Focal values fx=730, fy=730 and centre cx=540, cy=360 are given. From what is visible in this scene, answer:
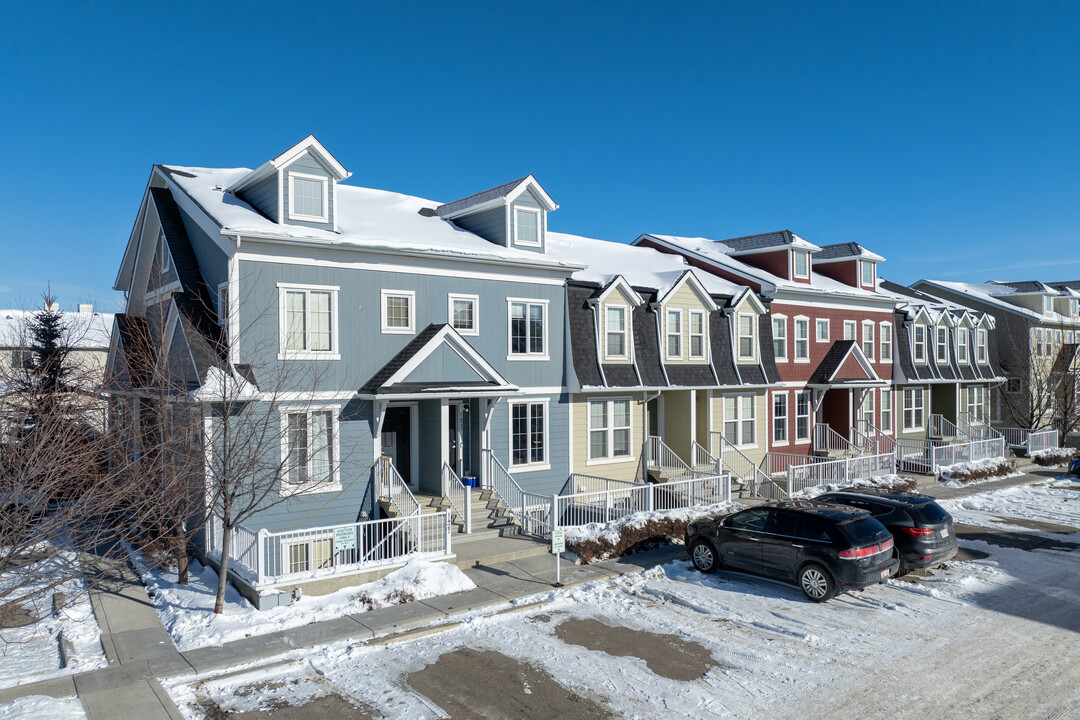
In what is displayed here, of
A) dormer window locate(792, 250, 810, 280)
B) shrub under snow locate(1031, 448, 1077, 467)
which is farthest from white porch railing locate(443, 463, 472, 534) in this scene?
shrub under snow locate(1031, 448, 1077, 467)

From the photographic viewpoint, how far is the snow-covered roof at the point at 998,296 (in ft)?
142

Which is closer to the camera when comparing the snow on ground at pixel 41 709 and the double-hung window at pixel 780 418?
the snow on ground at pixel 41 709

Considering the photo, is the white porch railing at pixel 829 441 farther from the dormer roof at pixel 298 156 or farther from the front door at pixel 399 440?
the dormer roof at pixel 298 156

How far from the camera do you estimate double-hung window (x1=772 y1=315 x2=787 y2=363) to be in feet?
93.3

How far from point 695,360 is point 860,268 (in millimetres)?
13450

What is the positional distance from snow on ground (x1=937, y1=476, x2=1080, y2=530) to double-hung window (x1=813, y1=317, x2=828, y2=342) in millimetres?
8141

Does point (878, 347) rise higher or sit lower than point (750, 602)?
higher

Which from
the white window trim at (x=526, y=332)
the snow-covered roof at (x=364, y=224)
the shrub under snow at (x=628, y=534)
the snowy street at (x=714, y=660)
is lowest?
the snowy street at (x=714, y=660)

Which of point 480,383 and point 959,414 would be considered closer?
point 480,383

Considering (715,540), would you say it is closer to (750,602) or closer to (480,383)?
(750,602)

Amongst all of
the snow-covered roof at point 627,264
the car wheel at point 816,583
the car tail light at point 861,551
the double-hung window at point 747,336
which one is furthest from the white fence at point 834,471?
the car wheel at point 816,583

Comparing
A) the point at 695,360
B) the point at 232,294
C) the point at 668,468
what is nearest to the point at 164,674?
the point at 232,294

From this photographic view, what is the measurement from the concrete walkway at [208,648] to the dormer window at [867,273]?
22291mm

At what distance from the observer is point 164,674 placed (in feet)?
34.0
